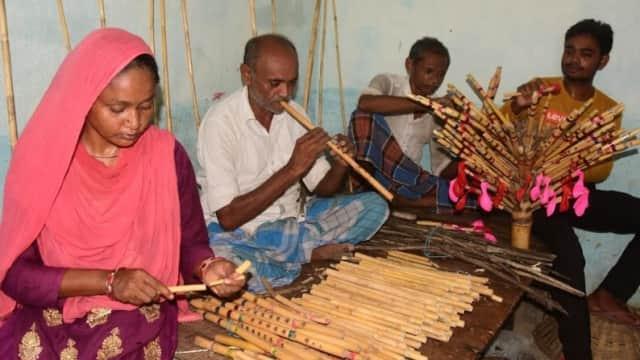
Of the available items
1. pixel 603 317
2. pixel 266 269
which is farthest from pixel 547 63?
pixel 266 269

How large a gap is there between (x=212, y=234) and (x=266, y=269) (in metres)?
0.28

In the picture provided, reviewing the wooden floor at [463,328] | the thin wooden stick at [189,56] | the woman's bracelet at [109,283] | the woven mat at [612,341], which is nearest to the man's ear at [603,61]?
the woven mat at [612,341]

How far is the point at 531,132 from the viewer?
8.99ft

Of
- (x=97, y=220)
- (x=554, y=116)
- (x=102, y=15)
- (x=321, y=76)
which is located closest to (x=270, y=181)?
(x=97, y=220)

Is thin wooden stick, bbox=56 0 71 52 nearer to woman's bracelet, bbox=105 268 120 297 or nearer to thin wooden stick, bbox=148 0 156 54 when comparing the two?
thin wooden stick, bbox=148 0 156 54

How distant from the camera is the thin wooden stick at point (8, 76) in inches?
80.9

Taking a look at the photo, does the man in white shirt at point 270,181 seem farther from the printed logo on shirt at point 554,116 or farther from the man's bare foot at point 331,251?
the printed logo on shirt at point 554,116

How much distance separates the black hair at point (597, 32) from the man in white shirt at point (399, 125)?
672mm

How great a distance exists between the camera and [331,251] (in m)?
2.69

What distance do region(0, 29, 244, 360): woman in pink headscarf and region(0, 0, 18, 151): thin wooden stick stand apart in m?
0.45

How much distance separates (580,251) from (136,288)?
6.81 ft

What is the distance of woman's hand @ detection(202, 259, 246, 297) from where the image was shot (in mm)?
1797

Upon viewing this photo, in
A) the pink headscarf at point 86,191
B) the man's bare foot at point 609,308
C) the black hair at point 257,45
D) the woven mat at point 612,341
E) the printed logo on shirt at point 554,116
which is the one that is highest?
the black hair at point 257,45

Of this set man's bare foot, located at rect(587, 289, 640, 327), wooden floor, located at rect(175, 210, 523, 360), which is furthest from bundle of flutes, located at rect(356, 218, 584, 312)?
man's bare foot, located at rect(587, 289, 640, 327)
